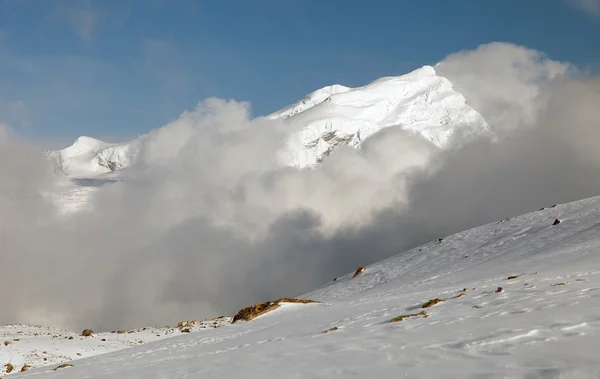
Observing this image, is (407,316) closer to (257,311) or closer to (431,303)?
(431,303)

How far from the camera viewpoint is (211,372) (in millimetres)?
12203

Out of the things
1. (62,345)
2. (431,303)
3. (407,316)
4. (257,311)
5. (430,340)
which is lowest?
(430,340)

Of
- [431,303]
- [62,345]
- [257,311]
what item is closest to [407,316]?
[431,303]

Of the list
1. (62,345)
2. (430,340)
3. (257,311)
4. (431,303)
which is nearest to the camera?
(430,340)

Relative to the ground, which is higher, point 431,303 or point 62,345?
point 62,345

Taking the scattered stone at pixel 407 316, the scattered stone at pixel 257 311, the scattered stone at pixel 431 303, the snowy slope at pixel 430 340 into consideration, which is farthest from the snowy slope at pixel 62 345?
the scattered stone at pixel 407 316

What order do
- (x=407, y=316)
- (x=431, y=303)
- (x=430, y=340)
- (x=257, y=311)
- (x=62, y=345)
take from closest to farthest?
(x=430, y=340)
(x=407, y=316)
(x=431, y=303)
(x=257, y=311)
(x=62, y=345)

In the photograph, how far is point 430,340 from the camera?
1130cm

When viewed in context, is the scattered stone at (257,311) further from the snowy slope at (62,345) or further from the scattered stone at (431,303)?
the scattered stone at (431,303)

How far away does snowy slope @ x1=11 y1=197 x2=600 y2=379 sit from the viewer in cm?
887

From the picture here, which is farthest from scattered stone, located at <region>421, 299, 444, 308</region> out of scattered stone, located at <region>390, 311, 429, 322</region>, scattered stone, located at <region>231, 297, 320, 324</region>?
scattered stone, located at <region>231, 297, 320, 324</region>

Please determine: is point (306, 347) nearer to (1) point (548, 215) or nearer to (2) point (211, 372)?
(2) point (211, 372)

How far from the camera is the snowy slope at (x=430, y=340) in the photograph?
8867 millimetres

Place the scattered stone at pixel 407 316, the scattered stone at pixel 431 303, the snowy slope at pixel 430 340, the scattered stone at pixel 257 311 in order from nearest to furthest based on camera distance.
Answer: the snowy slope at pixel 430 340 < the scattered stone at pixel 407 316 < the scattered stone at pixel 431 303 < the scattered stone at pixel 257 311
